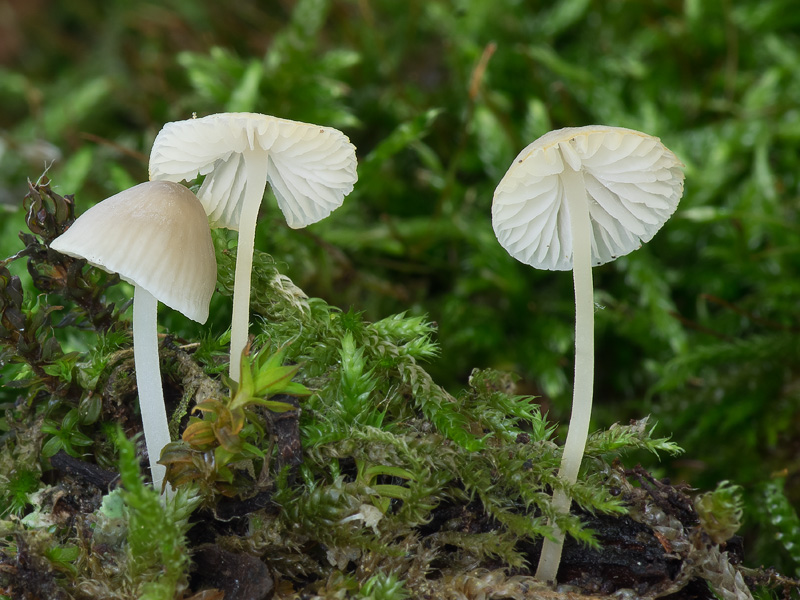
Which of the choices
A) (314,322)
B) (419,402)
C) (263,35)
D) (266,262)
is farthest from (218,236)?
(263,35)

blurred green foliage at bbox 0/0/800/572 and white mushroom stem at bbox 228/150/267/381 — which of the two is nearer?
white mushroom stem at bbox 228/150/267/381

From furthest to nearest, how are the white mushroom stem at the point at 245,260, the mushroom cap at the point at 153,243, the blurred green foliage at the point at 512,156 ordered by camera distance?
the blurred green foliage at the point at 512,156 < the white mushroom stem at the point at 245,260 < the mushroom cap at the point at 153,243

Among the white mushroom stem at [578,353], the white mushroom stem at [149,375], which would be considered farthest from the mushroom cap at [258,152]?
the white mushroom stem at [578,353]

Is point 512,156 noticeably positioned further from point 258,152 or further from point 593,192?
point 258,152

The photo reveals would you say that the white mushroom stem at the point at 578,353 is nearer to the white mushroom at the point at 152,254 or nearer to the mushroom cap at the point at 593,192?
the mushroom cap at the point at 593,192

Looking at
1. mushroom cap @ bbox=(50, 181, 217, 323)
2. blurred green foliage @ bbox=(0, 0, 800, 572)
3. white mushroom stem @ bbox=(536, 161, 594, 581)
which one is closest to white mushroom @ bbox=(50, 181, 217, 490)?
mushroom cap @ bbox=(50, 181, 217, 323)

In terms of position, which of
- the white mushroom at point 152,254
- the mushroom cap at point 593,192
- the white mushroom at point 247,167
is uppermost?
the mushroom cap at point 593,192

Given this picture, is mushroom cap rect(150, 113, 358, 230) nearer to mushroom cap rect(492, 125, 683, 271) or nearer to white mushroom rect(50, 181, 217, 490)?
white mushroom rect(50, 181, 217, 490)

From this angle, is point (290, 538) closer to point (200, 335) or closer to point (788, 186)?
point (200, 335)
